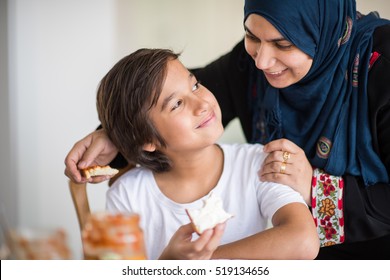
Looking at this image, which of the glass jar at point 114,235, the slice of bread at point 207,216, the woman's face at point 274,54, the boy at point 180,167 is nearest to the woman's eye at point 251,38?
the woman's face at point 274,54

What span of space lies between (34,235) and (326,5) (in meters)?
0.72

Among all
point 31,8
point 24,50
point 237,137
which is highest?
point 31,8

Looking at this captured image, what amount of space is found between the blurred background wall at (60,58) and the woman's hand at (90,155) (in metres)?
0.28

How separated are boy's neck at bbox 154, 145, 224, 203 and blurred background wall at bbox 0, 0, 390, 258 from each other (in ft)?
1.18

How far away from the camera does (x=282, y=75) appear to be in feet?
3.57

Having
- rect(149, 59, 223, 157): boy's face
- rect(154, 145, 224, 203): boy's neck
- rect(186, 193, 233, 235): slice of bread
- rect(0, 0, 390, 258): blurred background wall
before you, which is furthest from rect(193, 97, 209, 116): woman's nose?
rect(0, 0, 390, 258): blurred background wall

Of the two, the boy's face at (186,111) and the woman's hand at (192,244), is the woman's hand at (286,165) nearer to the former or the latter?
the boy's face at (186,111)

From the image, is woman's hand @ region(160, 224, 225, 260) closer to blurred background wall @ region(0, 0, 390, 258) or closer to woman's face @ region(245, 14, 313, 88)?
woman's face @ region(245, 14, 313, 88)

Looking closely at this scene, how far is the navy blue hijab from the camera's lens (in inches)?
41.5

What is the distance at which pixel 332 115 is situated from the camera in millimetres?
1106

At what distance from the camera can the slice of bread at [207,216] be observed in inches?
29.3

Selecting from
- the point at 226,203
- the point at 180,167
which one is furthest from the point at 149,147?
the point at 226,203
